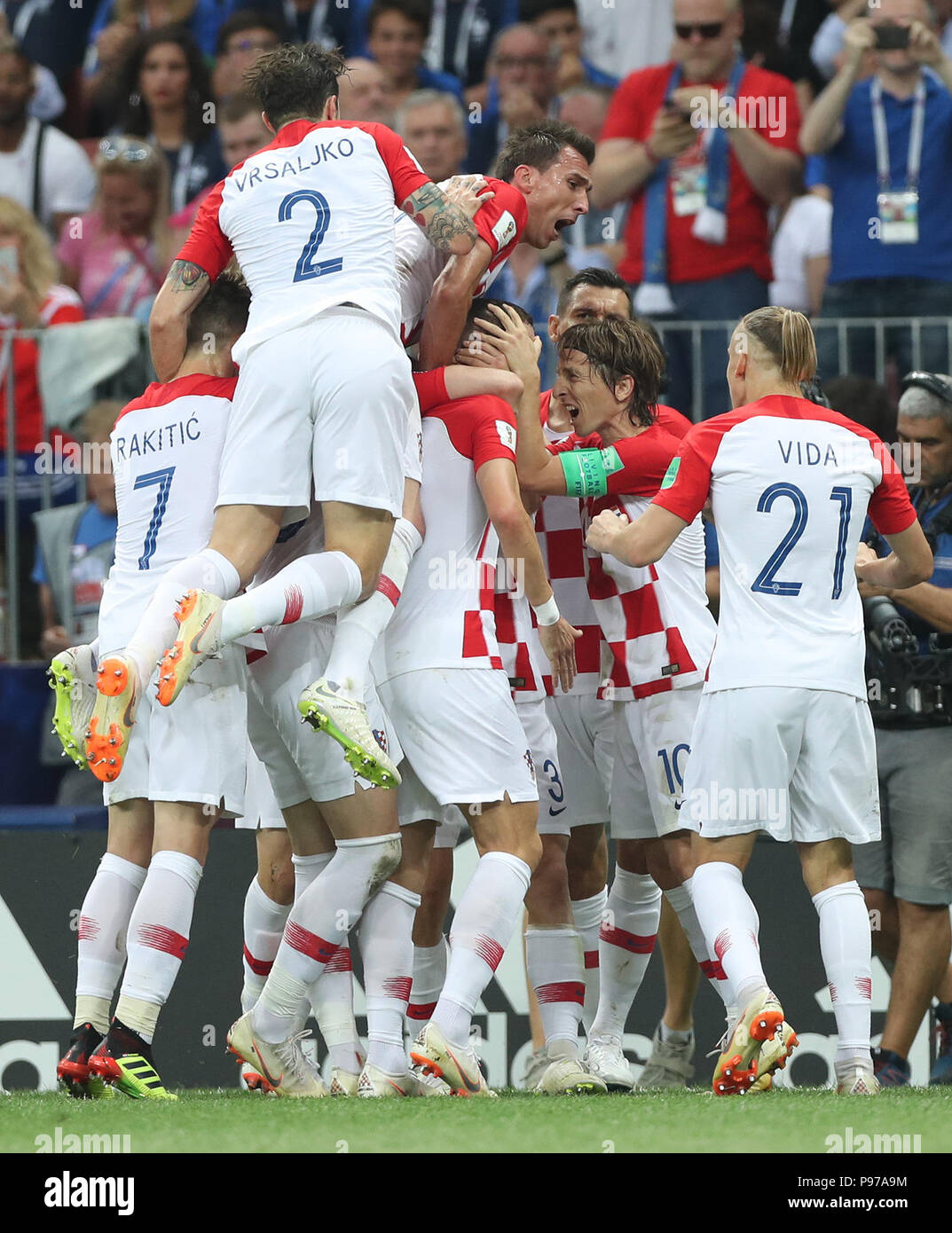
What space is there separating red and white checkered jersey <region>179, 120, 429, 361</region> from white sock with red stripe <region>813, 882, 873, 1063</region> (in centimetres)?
201

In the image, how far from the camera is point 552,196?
539cm

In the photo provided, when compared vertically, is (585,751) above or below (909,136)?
below

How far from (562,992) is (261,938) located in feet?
3.26

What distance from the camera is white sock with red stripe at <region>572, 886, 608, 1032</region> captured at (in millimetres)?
5609

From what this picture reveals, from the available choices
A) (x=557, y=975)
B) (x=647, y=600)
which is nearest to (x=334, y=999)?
(x=557, y=975)

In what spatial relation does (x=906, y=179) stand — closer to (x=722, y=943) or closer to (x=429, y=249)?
(x=429, y=249)

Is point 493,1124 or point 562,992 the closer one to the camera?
point 493,1124

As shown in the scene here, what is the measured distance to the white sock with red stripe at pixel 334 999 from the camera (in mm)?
4746

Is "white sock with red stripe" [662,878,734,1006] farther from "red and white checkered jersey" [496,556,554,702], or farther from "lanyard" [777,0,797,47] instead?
"lanyard" [777,0,797,47]

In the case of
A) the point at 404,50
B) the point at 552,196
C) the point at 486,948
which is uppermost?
the point at 404,50

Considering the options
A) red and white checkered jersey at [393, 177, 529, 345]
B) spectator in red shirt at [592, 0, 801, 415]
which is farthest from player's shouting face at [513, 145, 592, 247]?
spectator in red shirt at [592, 0, 801, 415]

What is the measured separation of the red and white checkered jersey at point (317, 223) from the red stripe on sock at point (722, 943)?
1.88 metres

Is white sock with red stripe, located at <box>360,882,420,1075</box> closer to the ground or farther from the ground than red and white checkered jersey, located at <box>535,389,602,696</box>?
closer to the ground

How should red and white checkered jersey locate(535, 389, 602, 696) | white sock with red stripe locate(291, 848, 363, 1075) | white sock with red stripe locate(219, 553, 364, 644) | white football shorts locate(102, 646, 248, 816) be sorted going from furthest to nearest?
red and white checkered jersey locate(535, 389, 602, 696) < white sock with red stripe locate(291, 848, 363, 1075) < white football shorts locate(102, 646, 248, 816) < white sock with red stripe locate(219, 553, 364, 644)
